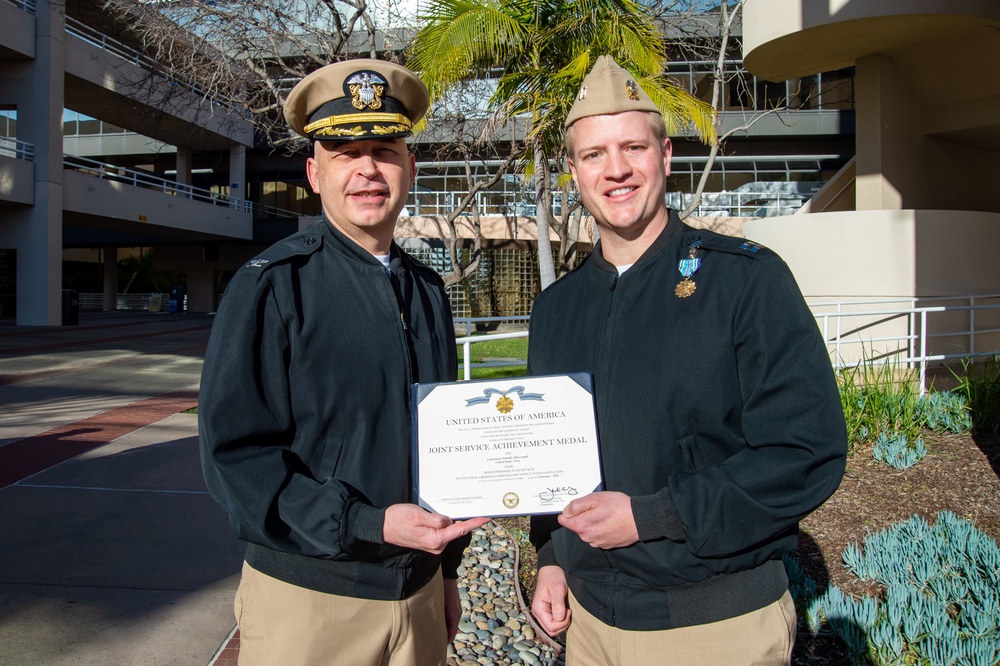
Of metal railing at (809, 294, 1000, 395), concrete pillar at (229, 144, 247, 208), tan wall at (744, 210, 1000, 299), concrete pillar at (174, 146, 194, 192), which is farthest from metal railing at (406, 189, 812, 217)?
metal railing at (809, 294, 1000, 395)

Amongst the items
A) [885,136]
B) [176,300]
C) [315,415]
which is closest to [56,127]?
[176,300]

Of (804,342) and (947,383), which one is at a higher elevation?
(804,342)

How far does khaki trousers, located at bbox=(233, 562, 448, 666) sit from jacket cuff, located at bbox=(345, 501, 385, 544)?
26cm

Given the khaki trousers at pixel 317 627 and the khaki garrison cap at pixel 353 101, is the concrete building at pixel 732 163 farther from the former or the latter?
the khaki trousers at pixel 317 627

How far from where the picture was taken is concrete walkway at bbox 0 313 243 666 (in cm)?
354

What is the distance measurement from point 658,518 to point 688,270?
645 millimetres

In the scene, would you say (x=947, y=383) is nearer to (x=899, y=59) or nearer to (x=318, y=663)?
(x=899, y=59)

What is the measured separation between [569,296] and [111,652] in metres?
2.74

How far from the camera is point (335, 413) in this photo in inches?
77.4

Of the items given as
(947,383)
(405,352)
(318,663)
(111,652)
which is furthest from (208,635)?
(947,383)

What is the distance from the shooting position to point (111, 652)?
11.2ft

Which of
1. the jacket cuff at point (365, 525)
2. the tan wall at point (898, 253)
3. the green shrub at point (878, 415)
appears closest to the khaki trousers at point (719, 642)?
the jacket cuff at point (365, 525)

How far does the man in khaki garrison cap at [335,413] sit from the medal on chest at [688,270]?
0.76 meters

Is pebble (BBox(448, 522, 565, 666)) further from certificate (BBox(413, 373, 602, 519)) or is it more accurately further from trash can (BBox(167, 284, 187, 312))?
trash can (BBox(167, 284, 187, 312))
